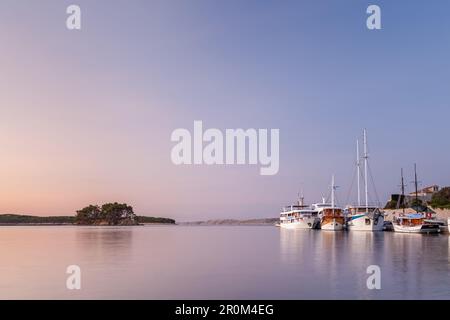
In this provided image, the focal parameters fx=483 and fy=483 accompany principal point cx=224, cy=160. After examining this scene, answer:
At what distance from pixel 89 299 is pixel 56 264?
658 inches

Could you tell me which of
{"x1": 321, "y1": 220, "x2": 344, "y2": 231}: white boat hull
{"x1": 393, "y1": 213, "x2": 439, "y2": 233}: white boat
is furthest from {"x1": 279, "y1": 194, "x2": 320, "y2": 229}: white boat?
{"x1": 393, "y1": 213, "x2": 439, "y2": 233}: white boat

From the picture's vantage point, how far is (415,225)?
285 ft

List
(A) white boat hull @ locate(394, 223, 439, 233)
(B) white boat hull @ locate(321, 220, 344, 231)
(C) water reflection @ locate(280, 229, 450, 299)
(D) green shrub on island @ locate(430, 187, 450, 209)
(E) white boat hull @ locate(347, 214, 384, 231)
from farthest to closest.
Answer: (B) white boat hull @ locate(321, 220, 344, 231) → (E) white boat hull @ locate(347, 214, 384, 231) → (D) green shrub on island @ locate(430, 187, 450, 209) → (A) white boat hull @ locate(394, 223, 439, 233) → (C) water reflection @ locate(280, 229, 450, 299)

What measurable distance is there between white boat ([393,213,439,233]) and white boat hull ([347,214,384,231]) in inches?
236

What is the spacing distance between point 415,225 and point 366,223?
1684 centimetres

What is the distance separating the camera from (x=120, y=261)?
3766 centimetres

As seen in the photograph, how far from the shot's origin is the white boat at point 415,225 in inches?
3250

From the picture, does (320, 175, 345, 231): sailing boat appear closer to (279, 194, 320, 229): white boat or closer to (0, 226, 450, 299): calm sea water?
(279, 194, 320, 229): white boat

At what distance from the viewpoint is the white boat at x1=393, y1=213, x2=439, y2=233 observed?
82562 mm

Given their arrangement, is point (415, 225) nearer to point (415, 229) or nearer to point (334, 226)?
point (415, 229)
